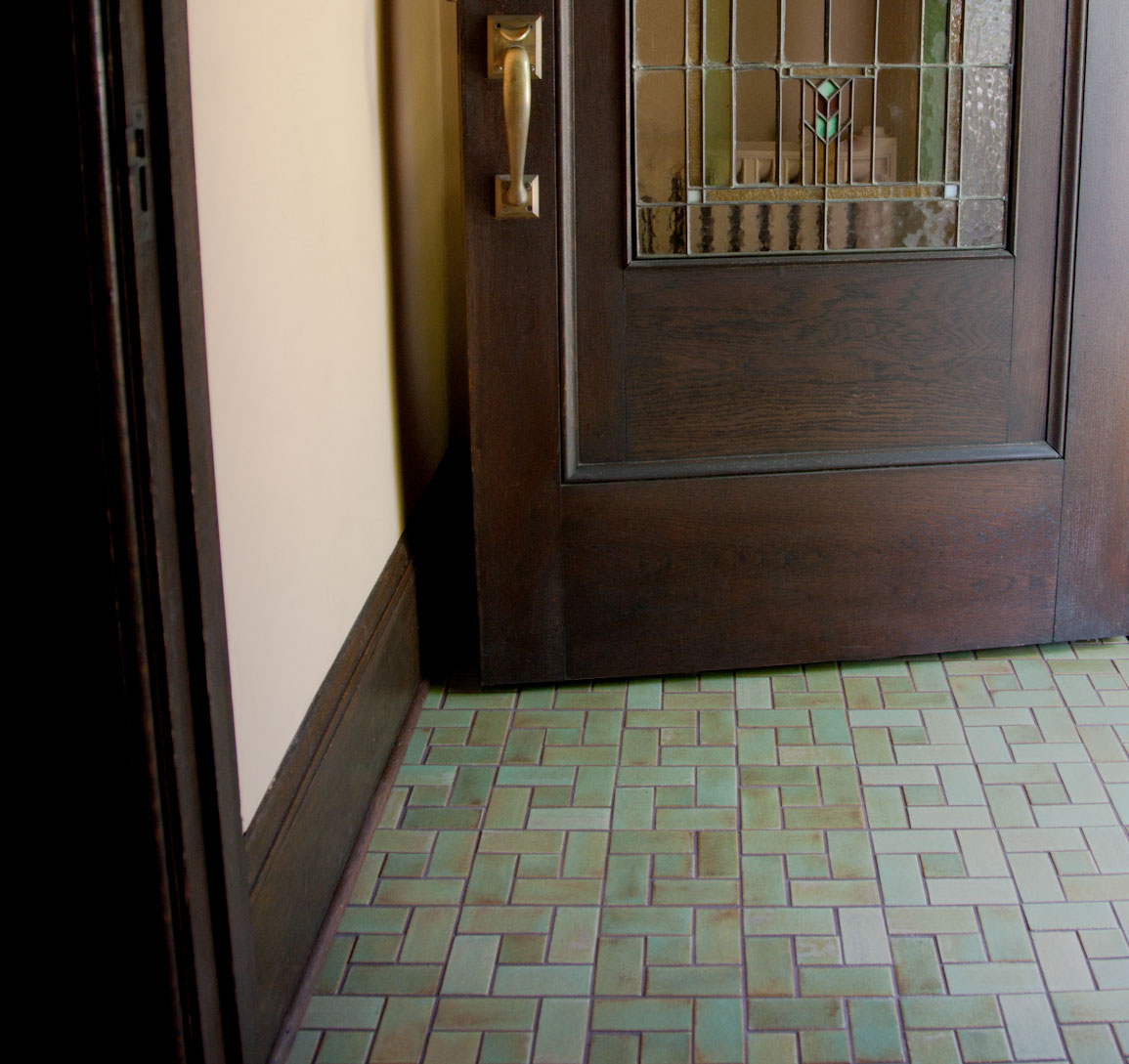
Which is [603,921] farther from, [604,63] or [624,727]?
[604,63]

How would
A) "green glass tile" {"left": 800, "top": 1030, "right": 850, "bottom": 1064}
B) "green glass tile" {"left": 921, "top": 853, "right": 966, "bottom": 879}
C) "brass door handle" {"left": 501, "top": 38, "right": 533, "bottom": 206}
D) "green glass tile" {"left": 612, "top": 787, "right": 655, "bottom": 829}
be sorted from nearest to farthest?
1. "green glass tile" {"left": 800, "top": 1030, "right": 850, "bottom": 1064}
2. "green glass tile" {"left": 921, "top": 853, "right": 966, "bottom": 879}
3. "green glass tile" {"left": 612, "top": 787, "right": 655, "bottom": 829}
4. "brass door handle" {"left": 501, "top": 38, "right": 533, "bottom": 206}

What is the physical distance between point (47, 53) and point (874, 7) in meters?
1.64

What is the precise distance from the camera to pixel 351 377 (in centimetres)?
197

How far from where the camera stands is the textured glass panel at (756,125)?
222cm

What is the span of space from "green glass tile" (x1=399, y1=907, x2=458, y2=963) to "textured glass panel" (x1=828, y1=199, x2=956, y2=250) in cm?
134

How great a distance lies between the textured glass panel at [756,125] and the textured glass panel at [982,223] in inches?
14.6

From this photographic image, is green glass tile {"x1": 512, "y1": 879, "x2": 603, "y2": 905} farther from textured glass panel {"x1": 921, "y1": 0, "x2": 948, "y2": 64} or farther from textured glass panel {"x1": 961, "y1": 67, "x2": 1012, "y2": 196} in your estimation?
textured glass panel {"x1": 921, "y1": 0, "x2": 948, "y2": 64}

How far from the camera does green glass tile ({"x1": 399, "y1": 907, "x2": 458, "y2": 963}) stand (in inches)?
63.9

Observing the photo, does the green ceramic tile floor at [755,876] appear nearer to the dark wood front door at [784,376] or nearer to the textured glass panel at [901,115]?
the dark wood front door at [784,376]

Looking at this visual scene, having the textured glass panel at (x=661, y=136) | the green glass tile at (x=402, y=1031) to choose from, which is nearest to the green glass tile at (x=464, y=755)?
the green glass tile at (x=402, y=1031)

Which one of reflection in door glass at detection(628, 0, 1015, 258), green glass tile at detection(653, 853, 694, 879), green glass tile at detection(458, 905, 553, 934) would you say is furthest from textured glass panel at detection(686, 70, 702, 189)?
green glass tile at detection(458, 905, 553, 934)

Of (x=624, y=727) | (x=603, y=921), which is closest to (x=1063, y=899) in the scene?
(x=603, y=921)

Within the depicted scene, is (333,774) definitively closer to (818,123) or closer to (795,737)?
(795,737)

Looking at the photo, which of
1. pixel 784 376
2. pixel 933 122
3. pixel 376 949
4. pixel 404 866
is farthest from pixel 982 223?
pixel 376 949
